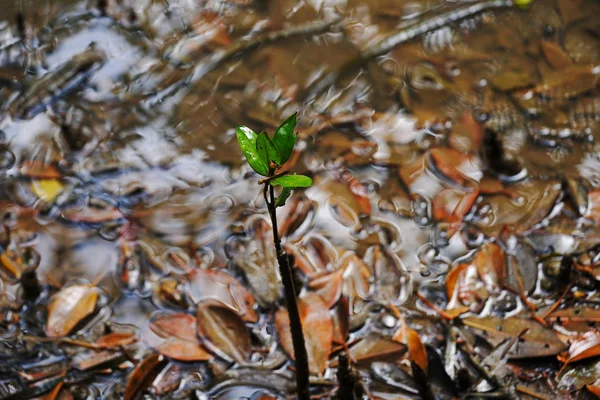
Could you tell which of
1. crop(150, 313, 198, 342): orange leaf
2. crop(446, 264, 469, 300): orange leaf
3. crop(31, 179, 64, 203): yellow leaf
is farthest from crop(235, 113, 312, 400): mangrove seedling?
crop(31, 179, 64, 203): yellow leaf

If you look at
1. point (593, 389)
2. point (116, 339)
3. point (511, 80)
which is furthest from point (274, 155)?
point (511, 80)

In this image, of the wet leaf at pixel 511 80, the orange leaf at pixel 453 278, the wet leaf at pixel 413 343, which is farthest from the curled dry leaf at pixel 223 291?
the wet leaf at pixel 511 80

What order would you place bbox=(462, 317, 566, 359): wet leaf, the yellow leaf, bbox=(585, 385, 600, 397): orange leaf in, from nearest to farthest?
bbox=(585, 385, 600, 397): orange leaf < bbox=(462, 317, 566, 359): wet leaf < the yellow leaf

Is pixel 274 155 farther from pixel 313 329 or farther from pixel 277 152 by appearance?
pixel 313 329

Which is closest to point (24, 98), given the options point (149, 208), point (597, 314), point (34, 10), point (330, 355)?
point (34, 10)

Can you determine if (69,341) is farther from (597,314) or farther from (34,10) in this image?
(34,10)

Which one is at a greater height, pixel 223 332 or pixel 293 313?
pixel 293 313

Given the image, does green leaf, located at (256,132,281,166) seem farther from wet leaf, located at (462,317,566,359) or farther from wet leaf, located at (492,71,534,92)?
wet leaf, located at (492,71,534,92)
